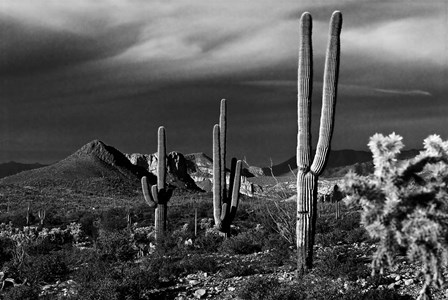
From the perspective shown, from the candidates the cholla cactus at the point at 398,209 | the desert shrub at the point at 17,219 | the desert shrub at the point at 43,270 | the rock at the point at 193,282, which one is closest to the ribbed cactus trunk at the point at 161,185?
the desert shrub at the point at 43,270

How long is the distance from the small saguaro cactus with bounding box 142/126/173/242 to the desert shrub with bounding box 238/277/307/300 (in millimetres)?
10892

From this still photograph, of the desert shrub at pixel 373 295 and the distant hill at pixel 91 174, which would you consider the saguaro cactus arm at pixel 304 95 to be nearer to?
the desert shrub at pixel 373 295

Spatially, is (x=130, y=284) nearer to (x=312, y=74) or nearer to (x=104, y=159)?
(x=312, y=74)

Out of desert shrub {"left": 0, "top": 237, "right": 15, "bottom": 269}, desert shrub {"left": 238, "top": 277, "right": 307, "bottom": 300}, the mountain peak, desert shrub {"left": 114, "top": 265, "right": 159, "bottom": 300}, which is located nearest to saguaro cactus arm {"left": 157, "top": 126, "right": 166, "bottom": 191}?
desert shrub {"left": 0, "top": 237, "right": 15, "bottom": 269}

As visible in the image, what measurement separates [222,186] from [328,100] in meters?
11.0

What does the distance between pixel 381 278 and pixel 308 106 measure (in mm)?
4997

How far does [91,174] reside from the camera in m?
83.9

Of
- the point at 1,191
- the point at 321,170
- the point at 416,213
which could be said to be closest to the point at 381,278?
the point at 321,170

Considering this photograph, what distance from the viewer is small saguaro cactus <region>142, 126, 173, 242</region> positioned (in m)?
25.4

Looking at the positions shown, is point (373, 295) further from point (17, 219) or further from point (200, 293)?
point (17, 219)

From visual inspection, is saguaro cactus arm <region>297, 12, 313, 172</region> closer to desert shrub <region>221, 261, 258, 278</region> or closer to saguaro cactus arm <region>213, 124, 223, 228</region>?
desert shrub <region>221, 261, 258, 278</region>

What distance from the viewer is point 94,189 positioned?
75.4 metres

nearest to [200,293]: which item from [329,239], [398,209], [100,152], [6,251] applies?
[329,239]

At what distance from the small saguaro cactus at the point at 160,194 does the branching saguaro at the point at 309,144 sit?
9.86 meters
